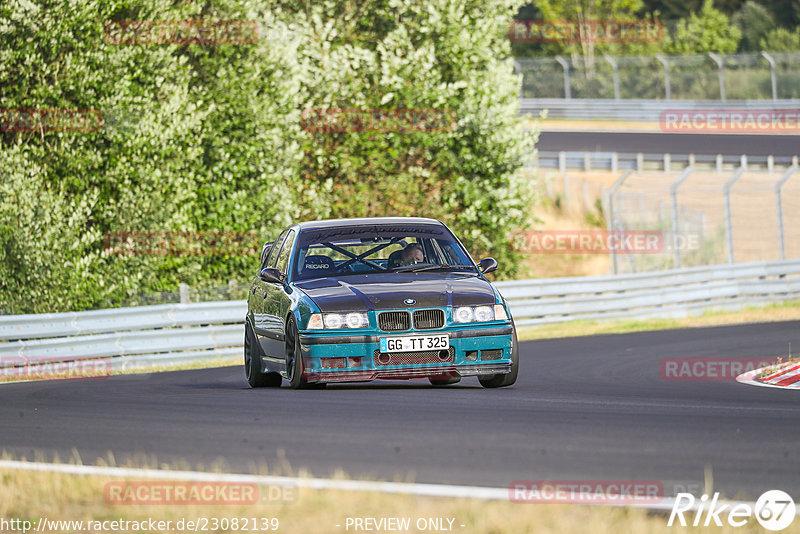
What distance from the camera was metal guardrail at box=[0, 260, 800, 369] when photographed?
55.2 ft

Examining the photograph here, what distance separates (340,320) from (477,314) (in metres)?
1.12

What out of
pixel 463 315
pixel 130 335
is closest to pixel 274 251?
pixel 463 315

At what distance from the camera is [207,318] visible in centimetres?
1859

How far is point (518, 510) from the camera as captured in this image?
5387 millimetres

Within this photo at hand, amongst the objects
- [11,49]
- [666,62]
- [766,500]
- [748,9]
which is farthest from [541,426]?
[748,9]

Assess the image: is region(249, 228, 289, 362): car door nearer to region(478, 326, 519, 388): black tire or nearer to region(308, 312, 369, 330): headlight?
region(308, 312, 369, 330): headlight

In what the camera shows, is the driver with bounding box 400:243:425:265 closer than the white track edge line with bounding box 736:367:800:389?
No

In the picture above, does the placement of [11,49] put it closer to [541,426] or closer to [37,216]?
[37,216]

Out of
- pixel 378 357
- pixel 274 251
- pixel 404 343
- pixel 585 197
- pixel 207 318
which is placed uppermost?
pixel 274 251

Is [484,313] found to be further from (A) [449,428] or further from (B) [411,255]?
(A) [449,428]

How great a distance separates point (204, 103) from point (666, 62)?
28.4 metres

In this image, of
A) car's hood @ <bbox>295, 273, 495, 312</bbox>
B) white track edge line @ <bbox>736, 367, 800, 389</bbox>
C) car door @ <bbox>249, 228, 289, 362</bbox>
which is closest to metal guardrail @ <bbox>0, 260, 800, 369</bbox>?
car door @ <bbox>249, 228, 289, 362</bbox>

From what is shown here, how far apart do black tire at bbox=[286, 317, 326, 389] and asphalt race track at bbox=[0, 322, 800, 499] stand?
0.23m

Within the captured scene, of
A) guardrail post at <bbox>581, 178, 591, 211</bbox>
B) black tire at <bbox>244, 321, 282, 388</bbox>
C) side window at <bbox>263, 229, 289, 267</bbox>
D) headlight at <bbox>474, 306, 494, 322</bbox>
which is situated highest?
side window at <bbox>263, 229, 289, 267</bbox>
